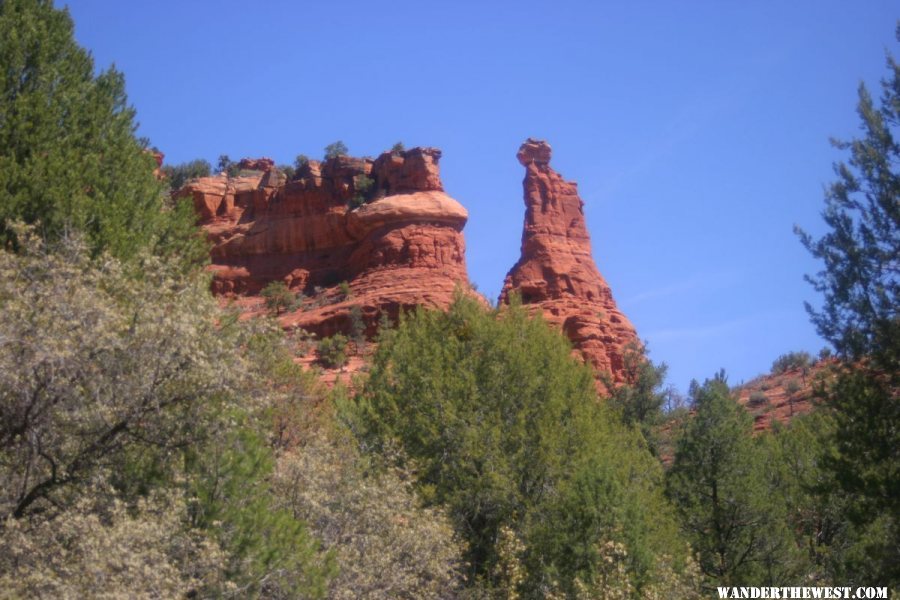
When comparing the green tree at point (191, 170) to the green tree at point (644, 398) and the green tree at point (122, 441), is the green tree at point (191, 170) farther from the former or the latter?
the green tree at point (122, 441)

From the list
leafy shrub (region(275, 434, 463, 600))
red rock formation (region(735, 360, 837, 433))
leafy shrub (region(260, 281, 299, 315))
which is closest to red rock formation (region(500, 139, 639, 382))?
red rock formation (region(735, 360, 837, 433))

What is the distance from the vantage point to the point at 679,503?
102 ft

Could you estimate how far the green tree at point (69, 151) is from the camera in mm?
18906

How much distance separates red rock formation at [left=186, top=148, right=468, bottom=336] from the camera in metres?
70.4

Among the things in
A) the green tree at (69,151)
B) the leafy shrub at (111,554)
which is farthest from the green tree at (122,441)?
the green tree at (69,151)

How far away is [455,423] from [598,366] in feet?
138

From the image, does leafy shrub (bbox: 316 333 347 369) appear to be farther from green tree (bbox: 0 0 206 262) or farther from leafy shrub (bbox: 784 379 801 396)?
green tree (bbox: 0 0 206 262)

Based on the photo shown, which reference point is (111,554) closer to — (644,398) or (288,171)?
(644,398)

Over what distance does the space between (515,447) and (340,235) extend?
2014 inches

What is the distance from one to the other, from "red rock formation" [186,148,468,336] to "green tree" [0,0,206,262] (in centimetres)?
4466

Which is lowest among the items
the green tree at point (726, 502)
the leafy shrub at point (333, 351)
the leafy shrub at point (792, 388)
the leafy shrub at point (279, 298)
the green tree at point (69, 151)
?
the green tree at point (726, 502)

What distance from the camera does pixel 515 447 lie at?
1145 inches

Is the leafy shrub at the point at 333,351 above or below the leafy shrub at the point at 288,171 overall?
below

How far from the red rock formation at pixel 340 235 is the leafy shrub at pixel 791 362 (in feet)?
86.3
